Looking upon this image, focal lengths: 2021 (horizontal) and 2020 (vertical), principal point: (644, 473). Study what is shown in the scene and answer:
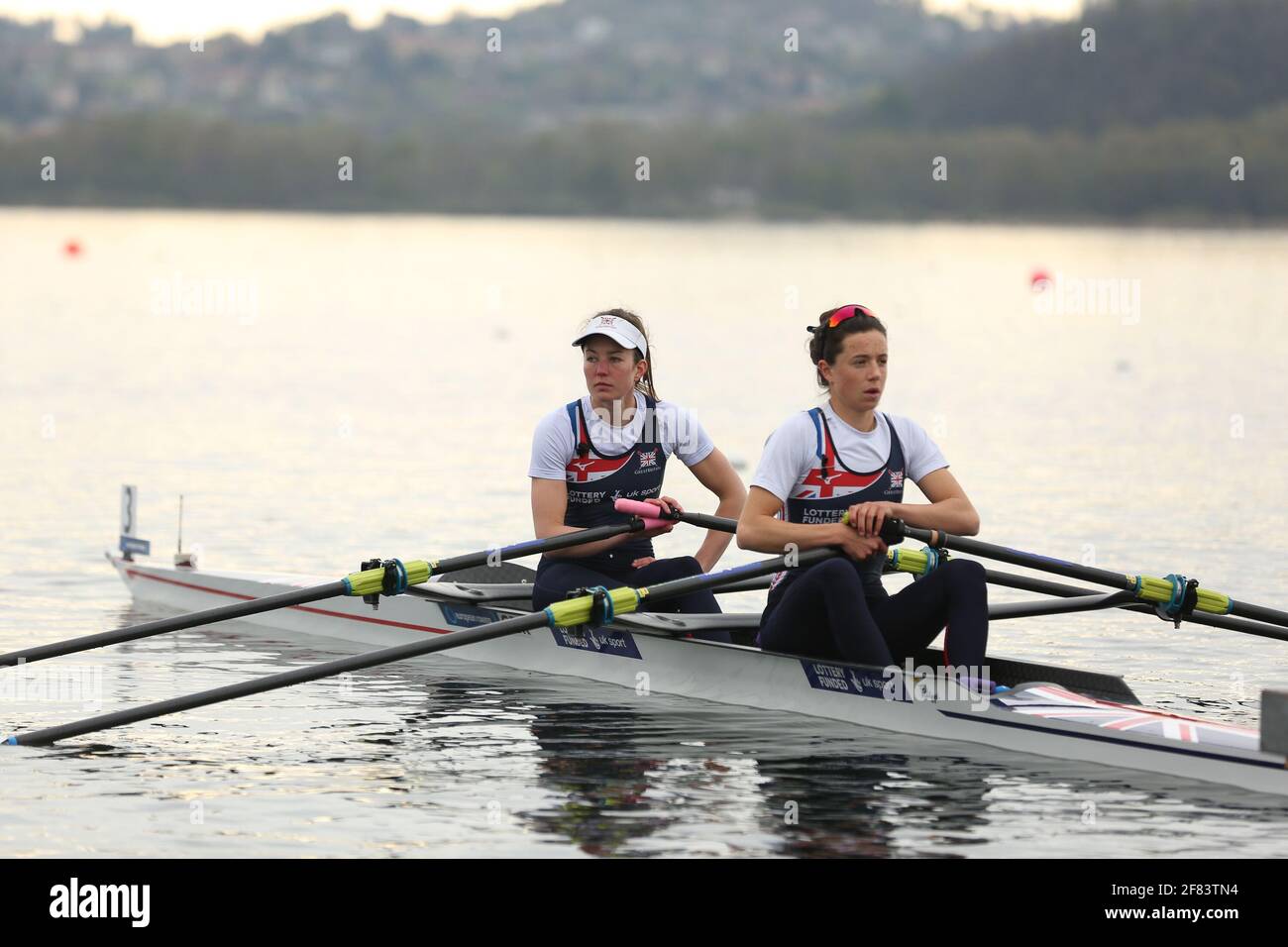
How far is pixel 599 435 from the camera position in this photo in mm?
9438

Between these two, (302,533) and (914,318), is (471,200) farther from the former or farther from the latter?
(302,533)

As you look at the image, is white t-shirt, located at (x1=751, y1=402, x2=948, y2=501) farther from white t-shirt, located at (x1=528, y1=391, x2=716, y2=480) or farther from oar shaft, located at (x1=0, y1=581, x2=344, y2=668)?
oar shaft, located at (x1=0, y1=581, x2=344, y2=668)

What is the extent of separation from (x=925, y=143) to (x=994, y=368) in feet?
330

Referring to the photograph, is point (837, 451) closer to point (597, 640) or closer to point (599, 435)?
point (599, 435)

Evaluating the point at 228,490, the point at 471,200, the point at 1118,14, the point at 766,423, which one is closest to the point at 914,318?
the point at 766,423

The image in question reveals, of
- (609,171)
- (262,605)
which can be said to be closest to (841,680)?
(262,605)

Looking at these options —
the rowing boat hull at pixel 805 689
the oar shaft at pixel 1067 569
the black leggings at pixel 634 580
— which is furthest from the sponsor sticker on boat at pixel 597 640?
the oar shaft at pixel 1067 569

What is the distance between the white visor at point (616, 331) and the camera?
911cm

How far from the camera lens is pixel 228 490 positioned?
17.0 m

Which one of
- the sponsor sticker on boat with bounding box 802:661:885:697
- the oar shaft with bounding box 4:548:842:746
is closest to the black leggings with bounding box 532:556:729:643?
the oar shaft with bounding box 4:548:842:746

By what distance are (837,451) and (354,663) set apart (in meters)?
2.18

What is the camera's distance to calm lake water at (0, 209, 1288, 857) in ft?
24.7

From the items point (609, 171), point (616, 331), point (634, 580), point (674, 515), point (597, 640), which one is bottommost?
point (597, 640)

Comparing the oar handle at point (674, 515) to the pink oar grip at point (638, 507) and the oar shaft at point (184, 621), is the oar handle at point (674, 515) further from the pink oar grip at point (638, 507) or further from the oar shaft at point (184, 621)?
the oar shaft at point (184, 621)
